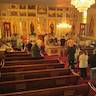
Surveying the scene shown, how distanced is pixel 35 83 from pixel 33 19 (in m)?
13.2

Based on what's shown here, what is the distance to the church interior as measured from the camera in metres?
5.18

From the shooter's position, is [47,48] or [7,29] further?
[7,29]

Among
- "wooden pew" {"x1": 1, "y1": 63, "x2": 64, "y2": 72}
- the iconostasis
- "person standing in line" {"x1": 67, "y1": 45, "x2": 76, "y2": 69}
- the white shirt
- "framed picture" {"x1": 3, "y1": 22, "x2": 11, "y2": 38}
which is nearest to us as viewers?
"wooden pew" {"x1": 1, "y1": 63, "x2": 64, "y2": 72}

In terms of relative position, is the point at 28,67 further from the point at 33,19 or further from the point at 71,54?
the point at 33,19

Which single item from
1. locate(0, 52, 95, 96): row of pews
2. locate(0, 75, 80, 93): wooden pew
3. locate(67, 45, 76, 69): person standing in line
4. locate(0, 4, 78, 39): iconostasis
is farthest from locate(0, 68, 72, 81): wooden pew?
locate(0, 4, 78, 39): iconostasis

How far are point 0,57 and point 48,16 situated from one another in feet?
36.1

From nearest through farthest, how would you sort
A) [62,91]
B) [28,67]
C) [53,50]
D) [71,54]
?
[62,91] < [28,67] < [71,54] < [53,50]

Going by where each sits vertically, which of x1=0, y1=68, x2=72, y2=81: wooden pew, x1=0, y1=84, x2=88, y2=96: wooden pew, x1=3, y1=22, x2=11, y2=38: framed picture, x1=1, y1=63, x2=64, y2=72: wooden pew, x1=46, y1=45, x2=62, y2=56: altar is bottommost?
x1=0, y1=84, x2=88, y2=96: wooden pew

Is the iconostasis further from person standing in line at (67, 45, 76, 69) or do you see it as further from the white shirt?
the white shirt

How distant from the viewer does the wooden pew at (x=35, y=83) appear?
16.6ft

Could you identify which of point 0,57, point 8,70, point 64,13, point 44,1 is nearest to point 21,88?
point 8,70

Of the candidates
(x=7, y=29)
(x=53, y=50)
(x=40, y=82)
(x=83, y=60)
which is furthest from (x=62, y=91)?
(x=7, y=29)

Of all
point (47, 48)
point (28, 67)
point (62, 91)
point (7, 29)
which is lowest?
point (62, 91)

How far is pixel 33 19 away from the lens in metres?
18.0
